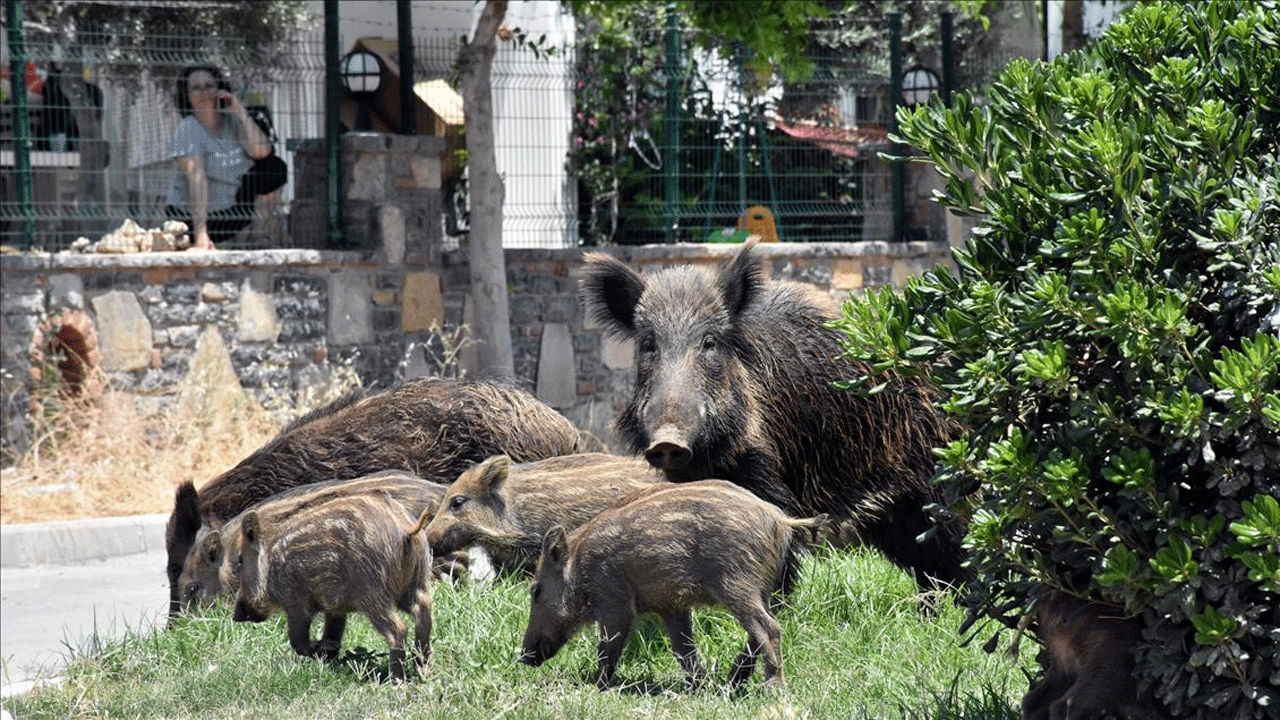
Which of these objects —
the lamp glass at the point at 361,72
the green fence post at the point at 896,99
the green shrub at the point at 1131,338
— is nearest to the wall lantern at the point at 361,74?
the lamp glass at the point at 361,72

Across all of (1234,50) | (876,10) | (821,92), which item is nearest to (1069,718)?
(1234,50)

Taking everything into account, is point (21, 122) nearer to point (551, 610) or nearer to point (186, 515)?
point (186, 515)

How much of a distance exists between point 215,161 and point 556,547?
8684mm

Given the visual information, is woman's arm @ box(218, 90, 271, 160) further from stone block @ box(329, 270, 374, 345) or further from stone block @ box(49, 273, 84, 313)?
stone block @ box(49, 273, 84, 313)

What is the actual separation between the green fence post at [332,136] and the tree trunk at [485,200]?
114 centimetres

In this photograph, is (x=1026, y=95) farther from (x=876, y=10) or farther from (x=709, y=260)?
(x=876, y=10)

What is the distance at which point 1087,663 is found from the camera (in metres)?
3.93

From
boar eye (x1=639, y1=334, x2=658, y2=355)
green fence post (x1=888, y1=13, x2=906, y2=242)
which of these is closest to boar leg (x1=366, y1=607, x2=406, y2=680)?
boar eye (x1=639, y1=334, x2=658, y2=355)

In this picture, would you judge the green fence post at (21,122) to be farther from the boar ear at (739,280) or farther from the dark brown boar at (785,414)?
the boar ear at (739,280)

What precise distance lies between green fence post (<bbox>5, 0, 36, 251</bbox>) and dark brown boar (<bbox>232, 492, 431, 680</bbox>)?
7258mm

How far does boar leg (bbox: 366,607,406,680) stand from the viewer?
527 cm

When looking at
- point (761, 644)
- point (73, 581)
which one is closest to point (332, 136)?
point (73, 581)

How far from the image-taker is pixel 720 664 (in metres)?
5.50

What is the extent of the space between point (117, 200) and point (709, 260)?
483 cm
